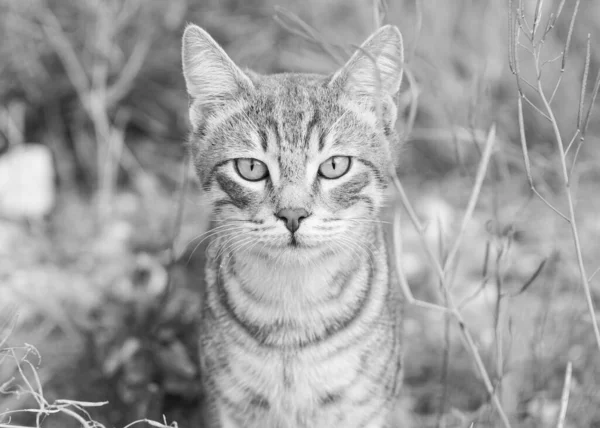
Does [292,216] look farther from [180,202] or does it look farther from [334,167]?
[180,202]

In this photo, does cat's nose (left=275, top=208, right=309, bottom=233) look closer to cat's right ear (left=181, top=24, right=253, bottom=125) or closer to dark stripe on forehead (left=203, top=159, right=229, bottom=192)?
dark stripe on forehead (left=203, top=159, right=229, bottom=192)

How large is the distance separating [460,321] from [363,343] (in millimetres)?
392

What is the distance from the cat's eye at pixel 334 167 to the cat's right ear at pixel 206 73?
368 mm

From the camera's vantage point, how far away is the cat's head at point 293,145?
6.74 feet

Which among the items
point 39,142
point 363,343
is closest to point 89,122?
point 39,142

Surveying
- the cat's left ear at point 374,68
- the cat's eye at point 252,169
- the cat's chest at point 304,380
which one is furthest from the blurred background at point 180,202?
the cat's eye at point 252,169

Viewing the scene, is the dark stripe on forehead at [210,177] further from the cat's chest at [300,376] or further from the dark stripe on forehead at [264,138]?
the cat's chest at [300,376]

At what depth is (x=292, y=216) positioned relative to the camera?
1991mm

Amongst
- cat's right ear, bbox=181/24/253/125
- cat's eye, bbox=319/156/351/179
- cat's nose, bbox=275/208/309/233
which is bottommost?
cat's nose, bbox=275/208/309/233

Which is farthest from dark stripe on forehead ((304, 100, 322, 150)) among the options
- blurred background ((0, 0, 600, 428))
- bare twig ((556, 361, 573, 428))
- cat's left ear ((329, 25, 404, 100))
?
bare twig ((556, 361, 573, 428))

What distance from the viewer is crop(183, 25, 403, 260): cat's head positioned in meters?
2.05

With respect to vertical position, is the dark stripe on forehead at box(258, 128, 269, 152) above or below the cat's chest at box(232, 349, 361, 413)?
above

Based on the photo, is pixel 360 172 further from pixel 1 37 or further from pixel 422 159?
pixel 1 37

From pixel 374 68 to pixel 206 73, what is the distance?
1.75ft
